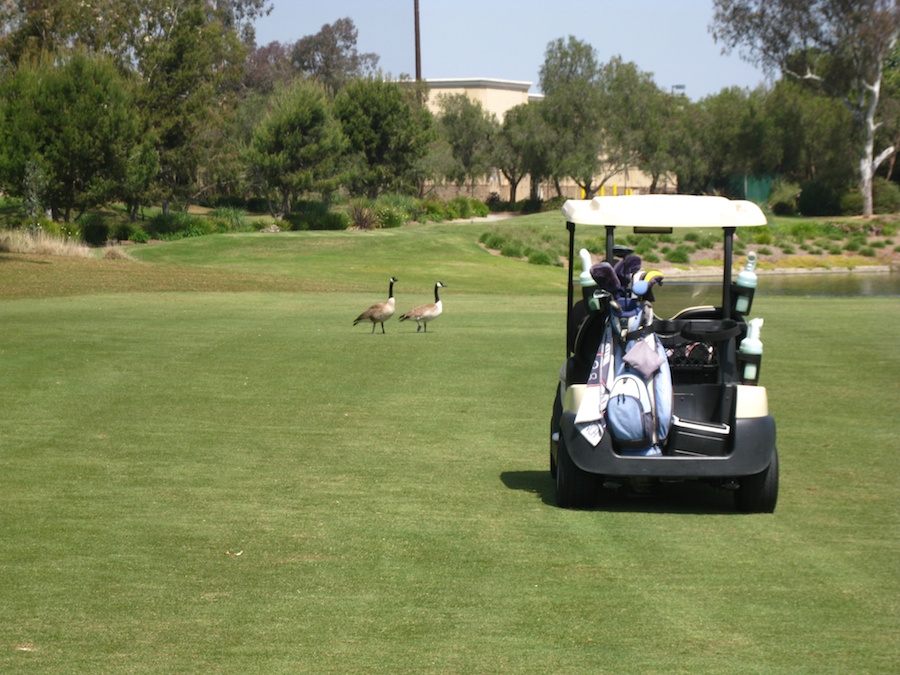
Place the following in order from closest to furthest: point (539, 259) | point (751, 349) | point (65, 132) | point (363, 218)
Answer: point (751, 349)
point (65, 132)
point (539, 259)
point (363, 218)

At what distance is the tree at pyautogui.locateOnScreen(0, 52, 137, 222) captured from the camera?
46188 mm

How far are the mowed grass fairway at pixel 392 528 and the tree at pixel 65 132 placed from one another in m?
31.6

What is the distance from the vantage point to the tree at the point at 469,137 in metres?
85.8

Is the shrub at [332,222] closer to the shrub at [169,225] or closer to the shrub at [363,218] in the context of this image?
the shrub at [363,218]

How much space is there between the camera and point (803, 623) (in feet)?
18.7

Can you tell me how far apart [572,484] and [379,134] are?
6163 centimetres

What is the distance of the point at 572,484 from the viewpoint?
8.03 m

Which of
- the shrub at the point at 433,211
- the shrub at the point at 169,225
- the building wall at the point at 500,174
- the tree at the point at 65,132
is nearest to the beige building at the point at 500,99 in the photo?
the building wall at the point at 500,174

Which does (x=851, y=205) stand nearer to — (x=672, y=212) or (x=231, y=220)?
(x=231, y=220)

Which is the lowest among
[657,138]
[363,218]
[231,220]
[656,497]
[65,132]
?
[231,220]

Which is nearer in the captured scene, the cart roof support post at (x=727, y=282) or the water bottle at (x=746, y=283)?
the water bottle at (x=746, y=283)

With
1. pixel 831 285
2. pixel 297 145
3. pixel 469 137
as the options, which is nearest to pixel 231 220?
pixel 297 145

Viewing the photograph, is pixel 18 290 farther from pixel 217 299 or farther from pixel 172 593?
pixel 172 593

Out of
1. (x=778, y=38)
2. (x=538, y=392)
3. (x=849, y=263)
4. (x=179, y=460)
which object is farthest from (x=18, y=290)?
(x=778, y=38)
